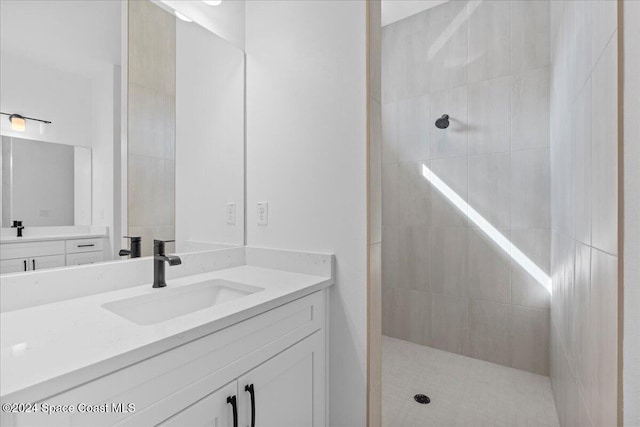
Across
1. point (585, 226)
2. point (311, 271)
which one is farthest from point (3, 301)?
point (585, 226)

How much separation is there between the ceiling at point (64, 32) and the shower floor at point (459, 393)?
216cm

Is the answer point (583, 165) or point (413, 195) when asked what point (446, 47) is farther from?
point (583, 165)

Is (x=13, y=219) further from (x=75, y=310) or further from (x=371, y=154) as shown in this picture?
(x=371, y=154)

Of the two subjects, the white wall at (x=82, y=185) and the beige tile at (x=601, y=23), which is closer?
the beige tile at (x=601, y=23)

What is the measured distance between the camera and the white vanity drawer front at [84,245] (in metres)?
1.05

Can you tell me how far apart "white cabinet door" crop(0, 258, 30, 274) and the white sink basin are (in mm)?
276

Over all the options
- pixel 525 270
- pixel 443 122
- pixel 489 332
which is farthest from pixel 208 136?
pixel 489 332

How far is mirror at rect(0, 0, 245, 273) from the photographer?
0.99 metres

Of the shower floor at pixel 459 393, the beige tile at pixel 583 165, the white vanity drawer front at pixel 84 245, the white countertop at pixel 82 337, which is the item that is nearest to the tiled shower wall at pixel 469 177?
the shower floor at pixel 459 393

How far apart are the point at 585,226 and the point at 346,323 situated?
0.97 meters

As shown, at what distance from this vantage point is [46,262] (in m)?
1.00

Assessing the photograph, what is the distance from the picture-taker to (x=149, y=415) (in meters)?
0.67

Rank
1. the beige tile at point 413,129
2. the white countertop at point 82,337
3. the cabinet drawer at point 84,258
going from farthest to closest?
the beige tile at point 413,129 < the cabinet drawer at point 84,258 < the white countertop at point 82,337

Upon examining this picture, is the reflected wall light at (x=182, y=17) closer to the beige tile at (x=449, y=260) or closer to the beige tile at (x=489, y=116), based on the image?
the beige tile at (x=489, y=116)
